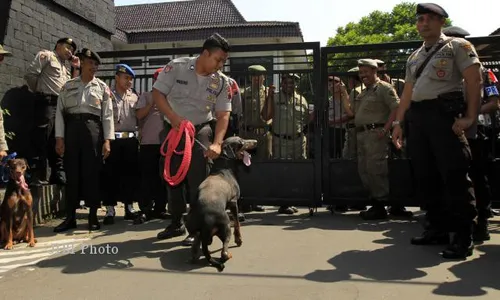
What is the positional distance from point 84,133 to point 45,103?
4.33ft

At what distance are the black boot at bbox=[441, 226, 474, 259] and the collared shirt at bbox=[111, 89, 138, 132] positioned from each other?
3.96 meters

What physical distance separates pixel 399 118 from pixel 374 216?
66.8 inches

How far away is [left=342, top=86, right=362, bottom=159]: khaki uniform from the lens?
5828mm

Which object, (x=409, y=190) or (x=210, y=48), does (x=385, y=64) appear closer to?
(x=409, y=190)

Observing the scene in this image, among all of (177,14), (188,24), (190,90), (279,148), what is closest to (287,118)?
(279,148)

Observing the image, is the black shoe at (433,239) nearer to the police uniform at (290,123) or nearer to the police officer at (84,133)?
the police uniform at (290,123)

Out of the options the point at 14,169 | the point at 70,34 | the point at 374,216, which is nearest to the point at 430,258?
the point at 374,216

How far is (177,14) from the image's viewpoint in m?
25.0

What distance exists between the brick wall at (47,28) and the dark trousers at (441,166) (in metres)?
5.17

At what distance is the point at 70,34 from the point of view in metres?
7.20

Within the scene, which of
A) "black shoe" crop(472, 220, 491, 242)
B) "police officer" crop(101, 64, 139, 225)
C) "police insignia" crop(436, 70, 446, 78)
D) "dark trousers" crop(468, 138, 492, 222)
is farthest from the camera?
"police officer" crop(101, 64, 139, 225)

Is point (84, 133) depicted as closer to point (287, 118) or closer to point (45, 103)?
point (45, 103)

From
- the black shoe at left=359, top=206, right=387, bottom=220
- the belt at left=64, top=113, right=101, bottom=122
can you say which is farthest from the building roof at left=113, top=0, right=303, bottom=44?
the black shoe at left=359, top=206, right=387, bottom=220

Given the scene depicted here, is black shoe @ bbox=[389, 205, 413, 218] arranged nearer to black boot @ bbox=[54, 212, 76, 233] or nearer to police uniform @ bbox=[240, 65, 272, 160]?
police uniform @ bbox=[240, 65, 272, 160]
